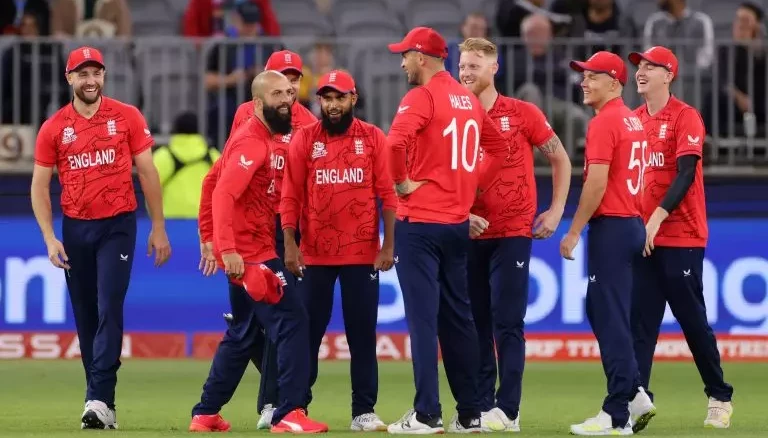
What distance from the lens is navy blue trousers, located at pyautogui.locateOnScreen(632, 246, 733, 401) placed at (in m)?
12.3

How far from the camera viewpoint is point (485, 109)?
11.9 meters

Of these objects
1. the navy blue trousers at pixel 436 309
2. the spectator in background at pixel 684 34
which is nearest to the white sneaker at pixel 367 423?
the navy blue trousers at pixel 436 309

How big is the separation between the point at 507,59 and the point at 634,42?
1.36 m

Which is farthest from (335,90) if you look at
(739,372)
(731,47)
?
(731,47)

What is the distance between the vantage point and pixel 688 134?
40.1 feet

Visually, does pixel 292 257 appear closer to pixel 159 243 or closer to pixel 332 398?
pixel 159 243

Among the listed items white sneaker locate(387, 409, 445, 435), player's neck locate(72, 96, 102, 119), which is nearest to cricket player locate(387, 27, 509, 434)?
white sneaker locate(387, 409, 445, 435)

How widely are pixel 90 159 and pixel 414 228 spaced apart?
254 centimetres

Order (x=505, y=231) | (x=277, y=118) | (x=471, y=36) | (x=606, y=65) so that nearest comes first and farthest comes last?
1. (x=277, y=118)
2. (x=606, y=65)
3. (x=505, y=231)
4. (x=471, y=36)

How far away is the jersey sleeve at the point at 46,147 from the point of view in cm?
1199

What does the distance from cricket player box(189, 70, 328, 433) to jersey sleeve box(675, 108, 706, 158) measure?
9.50 ft

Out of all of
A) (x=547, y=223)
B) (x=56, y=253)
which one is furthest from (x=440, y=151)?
(x=56, y=253)

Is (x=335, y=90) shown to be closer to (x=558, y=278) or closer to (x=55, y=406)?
(x=55, y=406)

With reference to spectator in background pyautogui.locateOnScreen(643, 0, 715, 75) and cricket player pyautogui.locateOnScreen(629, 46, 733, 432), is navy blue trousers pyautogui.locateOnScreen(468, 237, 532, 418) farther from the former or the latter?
spectator in background pyautogui.locateOnScreen(643, 0, 715, 75)
